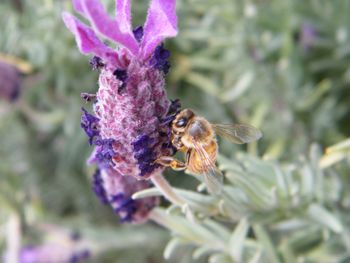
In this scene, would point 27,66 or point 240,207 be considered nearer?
Answer: point 240,207

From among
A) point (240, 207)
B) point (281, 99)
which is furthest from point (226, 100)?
point (240, 207)

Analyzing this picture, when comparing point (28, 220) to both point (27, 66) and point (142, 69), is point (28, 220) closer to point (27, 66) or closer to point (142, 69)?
point (27, 66)

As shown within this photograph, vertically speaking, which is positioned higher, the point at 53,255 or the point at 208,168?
the point at 53,255

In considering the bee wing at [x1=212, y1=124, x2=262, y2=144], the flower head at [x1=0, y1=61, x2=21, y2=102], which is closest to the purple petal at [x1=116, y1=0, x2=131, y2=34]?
the bee wing at [x1=212, y1=124, x2=262, y2=144]

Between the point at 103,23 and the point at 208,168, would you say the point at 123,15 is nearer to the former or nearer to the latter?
the point at 103,23

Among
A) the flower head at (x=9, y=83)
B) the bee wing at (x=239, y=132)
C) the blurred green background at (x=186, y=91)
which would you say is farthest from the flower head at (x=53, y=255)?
the bee wing at (x=239, y=132)

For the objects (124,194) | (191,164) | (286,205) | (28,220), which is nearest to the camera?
(191,164)

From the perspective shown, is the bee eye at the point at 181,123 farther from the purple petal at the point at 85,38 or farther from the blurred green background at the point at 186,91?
the blurred green background at the point at 186,91

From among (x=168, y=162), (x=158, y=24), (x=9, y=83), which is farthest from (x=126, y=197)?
(x=9, y=83)
